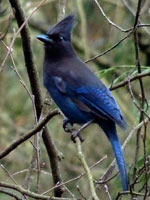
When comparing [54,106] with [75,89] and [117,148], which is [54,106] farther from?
[117,148]

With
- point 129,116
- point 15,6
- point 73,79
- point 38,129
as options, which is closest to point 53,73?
point 73,79

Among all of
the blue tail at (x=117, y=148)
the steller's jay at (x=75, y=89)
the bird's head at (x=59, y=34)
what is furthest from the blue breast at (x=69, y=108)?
the bird's head at (x=59, y=34)

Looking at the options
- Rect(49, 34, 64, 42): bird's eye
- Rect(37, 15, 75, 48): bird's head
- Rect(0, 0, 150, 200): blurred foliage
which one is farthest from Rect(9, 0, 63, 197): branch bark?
Rect(0, 0, 150, 200): blurred foliage

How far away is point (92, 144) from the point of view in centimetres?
809

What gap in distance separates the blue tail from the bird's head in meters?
0.69

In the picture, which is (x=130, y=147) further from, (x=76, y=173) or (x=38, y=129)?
(x=38, y=129)

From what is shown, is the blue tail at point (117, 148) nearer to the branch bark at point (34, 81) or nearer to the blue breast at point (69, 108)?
the blue breast at point (69, 108)

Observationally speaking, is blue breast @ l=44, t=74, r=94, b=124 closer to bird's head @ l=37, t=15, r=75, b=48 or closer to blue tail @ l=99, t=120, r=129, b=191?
blue tail @ l=99, t=120, r=129, b=191

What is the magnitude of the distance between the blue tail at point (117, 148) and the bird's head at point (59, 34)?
0.69 m

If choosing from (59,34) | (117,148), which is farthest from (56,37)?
(117,148)

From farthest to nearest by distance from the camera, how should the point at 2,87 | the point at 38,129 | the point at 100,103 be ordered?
the point at 2,87 → the point at 100,103 → the point at 38,129

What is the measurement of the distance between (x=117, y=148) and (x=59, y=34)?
40.0 inches

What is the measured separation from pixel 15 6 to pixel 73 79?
78 centimetres

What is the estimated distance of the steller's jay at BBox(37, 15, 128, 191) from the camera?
493 cm
